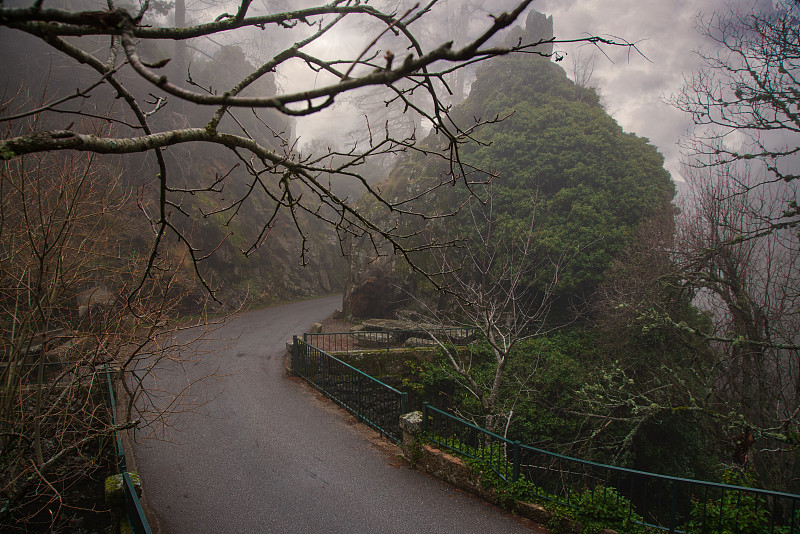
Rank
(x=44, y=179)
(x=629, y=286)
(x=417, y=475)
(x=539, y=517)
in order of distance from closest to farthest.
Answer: (x=539, y=517) < (x=44, y=179) < (x=417, y=475) < (x=629, y=286)

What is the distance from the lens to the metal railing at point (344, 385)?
9.34 m

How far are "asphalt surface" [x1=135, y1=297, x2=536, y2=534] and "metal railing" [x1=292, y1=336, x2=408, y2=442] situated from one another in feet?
1.48

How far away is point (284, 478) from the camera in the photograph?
654 cm

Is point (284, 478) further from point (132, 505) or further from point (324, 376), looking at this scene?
point (324, 376)

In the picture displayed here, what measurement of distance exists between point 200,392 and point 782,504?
14.5 meters

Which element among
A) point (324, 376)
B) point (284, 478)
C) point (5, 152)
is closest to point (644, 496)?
point (284, 478)

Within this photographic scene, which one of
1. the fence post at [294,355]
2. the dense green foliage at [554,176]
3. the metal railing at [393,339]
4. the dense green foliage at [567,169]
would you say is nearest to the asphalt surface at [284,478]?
the fence post at [294,355]

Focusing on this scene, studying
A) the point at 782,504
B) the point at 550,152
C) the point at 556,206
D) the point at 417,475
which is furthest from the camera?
the point at 550,152

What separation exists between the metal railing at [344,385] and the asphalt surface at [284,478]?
0.45 meters

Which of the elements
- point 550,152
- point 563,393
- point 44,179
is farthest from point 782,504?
point 44,179

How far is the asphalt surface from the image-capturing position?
555 cm

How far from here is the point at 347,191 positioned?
3656 centimetres

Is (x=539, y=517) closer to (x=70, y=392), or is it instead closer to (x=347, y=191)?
(x=70, y=392)

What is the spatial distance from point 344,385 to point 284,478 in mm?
3734
